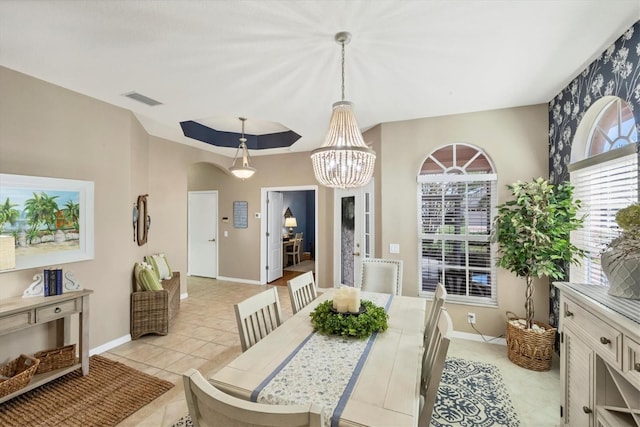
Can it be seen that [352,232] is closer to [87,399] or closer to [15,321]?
[87,399]

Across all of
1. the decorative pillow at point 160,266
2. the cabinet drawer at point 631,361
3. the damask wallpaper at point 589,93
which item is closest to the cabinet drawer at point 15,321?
the decorative pillow at point 160,266

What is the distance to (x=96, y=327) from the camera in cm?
305

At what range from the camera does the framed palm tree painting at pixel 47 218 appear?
2410mm

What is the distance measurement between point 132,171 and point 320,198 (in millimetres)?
3042

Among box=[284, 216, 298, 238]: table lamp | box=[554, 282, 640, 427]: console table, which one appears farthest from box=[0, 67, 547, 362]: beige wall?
box=[284, 216, 298, 238]: table lamp

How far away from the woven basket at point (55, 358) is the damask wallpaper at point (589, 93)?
15.4 feet

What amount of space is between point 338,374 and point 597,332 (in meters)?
1.32

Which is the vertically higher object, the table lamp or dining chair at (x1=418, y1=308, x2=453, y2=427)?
the table lamp

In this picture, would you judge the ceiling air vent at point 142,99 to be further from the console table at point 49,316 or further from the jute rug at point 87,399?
the jute rug at point 87,399

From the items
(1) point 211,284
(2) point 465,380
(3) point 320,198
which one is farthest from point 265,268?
(2) point 465,380

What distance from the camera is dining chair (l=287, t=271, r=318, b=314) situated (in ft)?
7.78

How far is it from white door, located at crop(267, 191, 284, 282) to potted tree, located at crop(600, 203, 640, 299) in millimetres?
5189

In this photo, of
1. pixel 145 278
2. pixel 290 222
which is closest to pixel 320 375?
pixel 145 278

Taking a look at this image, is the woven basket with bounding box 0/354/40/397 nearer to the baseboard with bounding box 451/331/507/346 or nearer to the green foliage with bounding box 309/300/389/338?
the green foliage with bounding box 309/300/389/338
